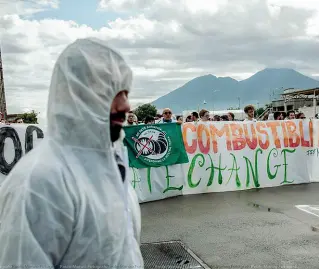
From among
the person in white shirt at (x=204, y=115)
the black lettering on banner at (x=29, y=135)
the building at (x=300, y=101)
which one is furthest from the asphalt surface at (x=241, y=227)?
the building at (x=300, y=101)

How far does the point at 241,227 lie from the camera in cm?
618

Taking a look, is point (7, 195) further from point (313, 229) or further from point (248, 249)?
point (313, 229)

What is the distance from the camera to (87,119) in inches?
60.5

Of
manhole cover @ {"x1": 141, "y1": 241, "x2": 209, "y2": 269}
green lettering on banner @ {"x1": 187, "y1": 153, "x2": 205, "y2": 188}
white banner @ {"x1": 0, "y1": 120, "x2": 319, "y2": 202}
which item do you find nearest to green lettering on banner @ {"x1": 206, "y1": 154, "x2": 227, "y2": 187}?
white banner @ {"x1": 0, "y1": 120, "x2": 319, "y2": 202}

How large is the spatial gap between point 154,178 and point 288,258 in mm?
4100

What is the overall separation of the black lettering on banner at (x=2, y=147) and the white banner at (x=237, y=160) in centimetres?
226

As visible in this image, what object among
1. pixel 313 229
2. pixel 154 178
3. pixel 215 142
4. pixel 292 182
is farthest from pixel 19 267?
pixel 292 182

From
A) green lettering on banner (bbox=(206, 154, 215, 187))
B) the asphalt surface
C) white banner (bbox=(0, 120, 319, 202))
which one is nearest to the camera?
the asphalt surface

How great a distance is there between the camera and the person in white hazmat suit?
1.40m

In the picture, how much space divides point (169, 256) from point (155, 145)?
12.4 ft

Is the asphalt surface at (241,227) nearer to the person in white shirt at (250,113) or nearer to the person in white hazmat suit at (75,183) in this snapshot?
the person in white shirt at (250,113)

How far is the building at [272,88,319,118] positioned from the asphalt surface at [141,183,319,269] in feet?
134

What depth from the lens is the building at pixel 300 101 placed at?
189 feet

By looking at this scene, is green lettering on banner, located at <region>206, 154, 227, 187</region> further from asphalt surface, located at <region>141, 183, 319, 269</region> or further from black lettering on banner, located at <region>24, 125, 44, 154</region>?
black lettering on banner, located at <region>24, 125, 44, 154</region>
